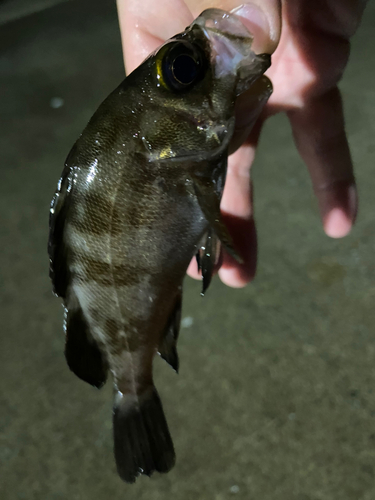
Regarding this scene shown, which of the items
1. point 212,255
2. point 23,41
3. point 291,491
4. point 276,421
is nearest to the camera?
point 212,255

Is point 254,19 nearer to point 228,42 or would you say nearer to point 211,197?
point 228,42

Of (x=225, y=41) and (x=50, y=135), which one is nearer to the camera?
(x=225, y=41)

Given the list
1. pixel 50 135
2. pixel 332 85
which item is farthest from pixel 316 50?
pixel 50 135

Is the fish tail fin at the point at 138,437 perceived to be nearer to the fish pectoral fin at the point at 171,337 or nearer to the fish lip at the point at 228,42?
the fish pectoral fin at the point at 171,337

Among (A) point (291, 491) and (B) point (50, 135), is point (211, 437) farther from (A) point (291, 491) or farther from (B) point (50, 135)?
(B) point (50, 135)

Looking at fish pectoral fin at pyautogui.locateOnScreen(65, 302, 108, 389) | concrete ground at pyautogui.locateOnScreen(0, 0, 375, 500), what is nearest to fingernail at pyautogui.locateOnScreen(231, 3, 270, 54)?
fish pectoral fin at pyautogui.locateOnScreen(65, 302, 108, 389)

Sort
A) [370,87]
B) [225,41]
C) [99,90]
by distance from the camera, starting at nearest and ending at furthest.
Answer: [225,41] < [370,87] < [99,90]

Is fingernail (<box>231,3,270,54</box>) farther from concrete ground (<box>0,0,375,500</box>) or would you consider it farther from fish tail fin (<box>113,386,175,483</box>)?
concrete ground (<box>0,0,375,500</box>)
